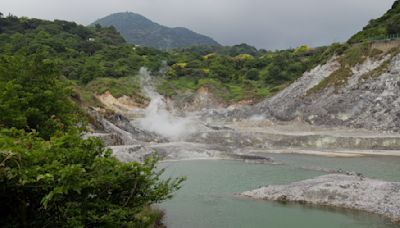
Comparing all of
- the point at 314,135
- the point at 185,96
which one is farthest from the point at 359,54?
the point at 185,96

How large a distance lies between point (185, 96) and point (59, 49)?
3582 centimetres

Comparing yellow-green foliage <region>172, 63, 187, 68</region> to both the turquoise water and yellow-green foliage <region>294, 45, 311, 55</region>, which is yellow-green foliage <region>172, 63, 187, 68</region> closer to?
yellow-green foliage <region>294, 45, 311, 55</region>

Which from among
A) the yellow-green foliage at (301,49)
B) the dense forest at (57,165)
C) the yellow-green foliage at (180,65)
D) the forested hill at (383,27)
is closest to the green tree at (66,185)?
the dense forest at (57,165)

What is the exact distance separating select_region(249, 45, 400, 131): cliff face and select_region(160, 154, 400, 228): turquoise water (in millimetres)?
20065

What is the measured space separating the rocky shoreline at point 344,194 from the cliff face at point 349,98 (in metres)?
36.0

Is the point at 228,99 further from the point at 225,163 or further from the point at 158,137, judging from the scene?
the point at 225,163

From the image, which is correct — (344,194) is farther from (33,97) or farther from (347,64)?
(347,64)

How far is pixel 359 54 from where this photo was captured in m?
78.9

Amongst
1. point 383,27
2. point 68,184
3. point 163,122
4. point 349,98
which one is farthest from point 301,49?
point 68,184

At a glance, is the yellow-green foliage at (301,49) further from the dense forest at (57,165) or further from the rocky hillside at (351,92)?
the dense forest at (57,165)

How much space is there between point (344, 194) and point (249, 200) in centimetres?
597

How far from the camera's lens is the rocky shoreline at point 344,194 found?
1009 inches

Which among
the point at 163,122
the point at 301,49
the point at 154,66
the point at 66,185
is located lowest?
the point at 163,122

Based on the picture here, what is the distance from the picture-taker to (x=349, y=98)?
72000 millimetres
